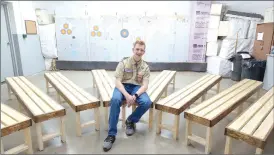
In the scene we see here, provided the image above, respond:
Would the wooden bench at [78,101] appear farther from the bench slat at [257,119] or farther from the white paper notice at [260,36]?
the white paper notice at [260,36]

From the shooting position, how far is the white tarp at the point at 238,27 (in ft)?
15.8

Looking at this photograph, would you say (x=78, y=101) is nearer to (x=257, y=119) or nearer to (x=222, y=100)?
(x=222, y=100)

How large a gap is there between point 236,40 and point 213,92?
194 centimetres

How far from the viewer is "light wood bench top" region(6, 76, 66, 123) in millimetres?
1769

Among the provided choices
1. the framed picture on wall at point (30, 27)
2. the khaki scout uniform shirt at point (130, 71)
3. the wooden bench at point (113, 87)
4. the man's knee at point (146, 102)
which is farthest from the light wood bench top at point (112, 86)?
the framed picture on wall at point (30, 27)

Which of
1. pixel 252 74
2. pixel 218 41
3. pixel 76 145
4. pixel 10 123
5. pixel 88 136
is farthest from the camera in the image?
pixel 218 41

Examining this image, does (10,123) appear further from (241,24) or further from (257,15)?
(257,15)

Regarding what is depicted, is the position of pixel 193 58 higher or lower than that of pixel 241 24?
lower

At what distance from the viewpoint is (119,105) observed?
199 cm

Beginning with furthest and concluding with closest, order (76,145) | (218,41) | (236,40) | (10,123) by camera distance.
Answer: (218,41) → (236,40) → (76,145) → (10,123)

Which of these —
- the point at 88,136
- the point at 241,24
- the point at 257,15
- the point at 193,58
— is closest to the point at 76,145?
the point at 88,136

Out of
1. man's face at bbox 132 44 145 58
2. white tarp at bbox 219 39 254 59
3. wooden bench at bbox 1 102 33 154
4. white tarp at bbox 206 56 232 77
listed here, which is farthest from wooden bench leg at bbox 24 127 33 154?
white tarp at bbox 219 39 254 59

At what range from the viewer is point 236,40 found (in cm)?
480

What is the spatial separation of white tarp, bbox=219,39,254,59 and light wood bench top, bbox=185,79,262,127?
2.25 meters
